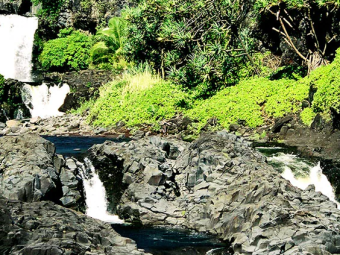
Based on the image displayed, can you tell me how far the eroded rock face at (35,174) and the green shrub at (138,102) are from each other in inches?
366

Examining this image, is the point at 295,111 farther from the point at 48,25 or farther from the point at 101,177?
the point at 48,25

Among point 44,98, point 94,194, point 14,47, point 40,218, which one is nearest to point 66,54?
point 14,47

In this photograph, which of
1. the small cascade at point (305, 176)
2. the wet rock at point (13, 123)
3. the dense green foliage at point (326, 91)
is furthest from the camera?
the wet rock at point (13, 123)

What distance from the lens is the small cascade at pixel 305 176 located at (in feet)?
47.5

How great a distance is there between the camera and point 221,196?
12086 mm

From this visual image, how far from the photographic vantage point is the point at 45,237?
755 cm

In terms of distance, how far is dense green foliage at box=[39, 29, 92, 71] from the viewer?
33.0 m

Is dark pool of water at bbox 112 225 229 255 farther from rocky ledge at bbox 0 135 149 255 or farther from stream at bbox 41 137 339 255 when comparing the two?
rocky ledge at bbox 0 135 149 255

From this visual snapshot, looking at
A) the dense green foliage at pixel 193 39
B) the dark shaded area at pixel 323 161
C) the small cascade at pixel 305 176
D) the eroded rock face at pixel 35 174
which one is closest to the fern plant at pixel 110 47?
the dense green foliage at pixel 193 39

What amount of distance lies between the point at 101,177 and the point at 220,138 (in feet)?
11.9

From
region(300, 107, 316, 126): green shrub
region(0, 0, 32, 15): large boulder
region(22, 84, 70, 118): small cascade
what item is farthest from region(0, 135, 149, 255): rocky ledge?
region(0, 0, 32, 15): large boulder

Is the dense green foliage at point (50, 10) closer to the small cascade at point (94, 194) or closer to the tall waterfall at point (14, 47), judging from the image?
the tall waterfall at point (14, 47)

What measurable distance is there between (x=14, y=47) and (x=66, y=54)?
3.98 metres

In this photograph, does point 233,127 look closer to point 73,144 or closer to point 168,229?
point 73,144
